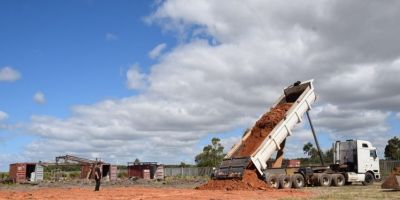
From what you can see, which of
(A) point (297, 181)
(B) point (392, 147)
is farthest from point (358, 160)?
(B) point (392, 147)

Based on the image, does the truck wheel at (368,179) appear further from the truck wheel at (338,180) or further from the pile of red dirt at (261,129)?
the pile of red dirt at (261,129)

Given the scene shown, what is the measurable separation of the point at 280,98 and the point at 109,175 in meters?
35.5

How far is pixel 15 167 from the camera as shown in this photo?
5662 cm

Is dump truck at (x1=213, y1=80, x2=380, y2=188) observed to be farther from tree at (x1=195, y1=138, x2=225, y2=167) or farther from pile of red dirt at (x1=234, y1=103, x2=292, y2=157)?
tree at (x1=195, y1=138, x2=225, y2=167)

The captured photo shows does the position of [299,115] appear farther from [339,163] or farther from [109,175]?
[109,175]

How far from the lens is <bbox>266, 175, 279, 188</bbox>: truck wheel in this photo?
91.3 ft

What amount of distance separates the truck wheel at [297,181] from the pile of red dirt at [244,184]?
295cm

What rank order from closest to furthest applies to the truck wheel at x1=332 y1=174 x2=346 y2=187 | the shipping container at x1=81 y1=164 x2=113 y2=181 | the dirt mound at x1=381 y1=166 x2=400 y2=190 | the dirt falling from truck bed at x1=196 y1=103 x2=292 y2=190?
1. the dirt mound at x1=381 y1=166 x2=400 y2=190
2. the dirt falling from truck bed at x1=196 y1=103 x2=292 y2=190
3. the truck wheel at x1=332 y1=174 x2=346 y2=187
4. the shipping container at x1=81 y1=164 x2=113 y2=181

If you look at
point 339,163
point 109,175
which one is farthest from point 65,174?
point 339,163

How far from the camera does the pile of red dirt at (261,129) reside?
28672 millimetres

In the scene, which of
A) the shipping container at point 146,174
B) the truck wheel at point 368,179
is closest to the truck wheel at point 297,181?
the truck wheel at point 368,179

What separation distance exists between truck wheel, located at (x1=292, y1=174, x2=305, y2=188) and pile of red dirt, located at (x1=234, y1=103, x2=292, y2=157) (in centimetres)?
309

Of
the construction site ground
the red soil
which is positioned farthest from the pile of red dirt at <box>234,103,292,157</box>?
the red soil

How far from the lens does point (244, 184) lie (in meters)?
26.2
